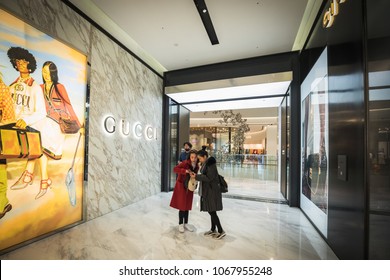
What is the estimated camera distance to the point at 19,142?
2.54m

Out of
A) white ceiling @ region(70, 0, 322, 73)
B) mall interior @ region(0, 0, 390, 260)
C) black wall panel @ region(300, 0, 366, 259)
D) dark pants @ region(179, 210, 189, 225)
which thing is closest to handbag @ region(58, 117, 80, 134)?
mall interior @ region(0, 0, 390, 260)

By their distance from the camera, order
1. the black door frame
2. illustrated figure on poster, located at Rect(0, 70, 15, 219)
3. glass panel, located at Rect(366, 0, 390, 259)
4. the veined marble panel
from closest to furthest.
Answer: glass panel, located at Rect(366, 0, 390, 259) → illustrated figure on poster, located at Rect(0, 70, 15, 219) → the veined marble panel → the black door frame

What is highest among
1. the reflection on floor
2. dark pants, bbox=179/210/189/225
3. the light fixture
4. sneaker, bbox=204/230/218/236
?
the light fixture

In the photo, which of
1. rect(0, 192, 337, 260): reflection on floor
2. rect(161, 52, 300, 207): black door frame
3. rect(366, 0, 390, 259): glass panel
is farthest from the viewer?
rect(161, 52, 300, 207): black door frame

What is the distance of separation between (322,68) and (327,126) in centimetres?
107

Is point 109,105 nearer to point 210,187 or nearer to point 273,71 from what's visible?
point 210,187

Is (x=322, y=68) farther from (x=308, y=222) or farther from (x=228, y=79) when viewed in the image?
(x=308, y=222)

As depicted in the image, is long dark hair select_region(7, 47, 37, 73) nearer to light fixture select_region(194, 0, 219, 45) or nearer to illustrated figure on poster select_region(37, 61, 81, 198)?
illustrated figure on poster select_region(37, 61, 81, 198)

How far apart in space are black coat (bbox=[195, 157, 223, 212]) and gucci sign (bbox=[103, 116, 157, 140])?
2.48m

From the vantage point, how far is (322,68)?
3.17 metres

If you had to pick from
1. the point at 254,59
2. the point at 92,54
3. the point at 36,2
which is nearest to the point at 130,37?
the point at 92,54

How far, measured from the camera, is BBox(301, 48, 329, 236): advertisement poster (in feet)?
9.84

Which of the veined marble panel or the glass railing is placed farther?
the glass railing

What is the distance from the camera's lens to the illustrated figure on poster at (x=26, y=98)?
2.51 m
